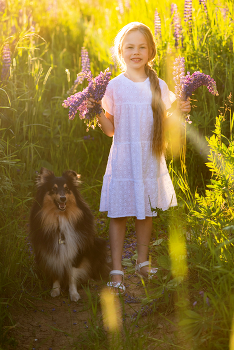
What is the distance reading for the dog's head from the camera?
2922 mm

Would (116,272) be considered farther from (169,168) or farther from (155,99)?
(155,99)

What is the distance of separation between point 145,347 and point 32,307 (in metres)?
0.99

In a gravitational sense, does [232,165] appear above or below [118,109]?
below

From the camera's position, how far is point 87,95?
8.74ft

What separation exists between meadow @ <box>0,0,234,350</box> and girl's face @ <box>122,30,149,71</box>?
24.2 inches

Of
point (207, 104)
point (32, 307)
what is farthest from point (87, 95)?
point (207, 104)

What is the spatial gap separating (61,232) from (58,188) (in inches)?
14.2

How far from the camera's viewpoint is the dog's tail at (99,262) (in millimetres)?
3201

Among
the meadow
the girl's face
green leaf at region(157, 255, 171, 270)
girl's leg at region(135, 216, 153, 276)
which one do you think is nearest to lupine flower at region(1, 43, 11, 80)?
the meadow

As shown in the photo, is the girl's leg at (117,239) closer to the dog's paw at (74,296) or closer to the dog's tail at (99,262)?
the dog's tail at (99,262)

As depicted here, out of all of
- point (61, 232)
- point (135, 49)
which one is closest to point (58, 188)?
point (61, 232)

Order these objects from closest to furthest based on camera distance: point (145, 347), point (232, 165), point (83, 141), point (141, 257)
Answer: point (145, 347) < point (232, 165) < point (141, 257) < point (83, 141)

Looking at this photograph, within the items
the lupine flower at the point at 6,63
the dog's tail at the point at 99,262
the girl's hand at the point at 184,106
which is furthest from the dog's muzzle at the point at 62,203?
the lupine flower at the point at 6,63

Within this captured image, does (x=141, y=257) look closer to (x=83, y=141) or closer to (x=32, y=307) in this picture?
(x=32, y=307)
